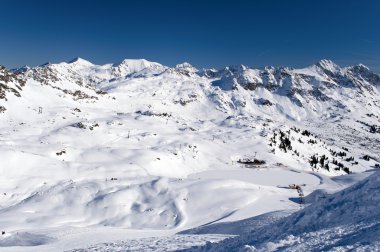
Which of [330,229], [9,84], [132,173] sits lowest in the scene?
[330,229]

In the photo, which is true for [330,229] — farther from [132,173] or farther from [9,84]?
[9,84]

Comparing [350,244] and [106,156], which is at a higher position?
[106,156]

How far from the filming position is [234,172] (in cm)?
10631

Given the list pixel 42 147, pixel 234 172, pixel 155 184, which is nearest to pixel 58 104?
pixel 42 147

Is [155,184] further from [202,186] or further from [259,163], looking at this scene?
[259,163]

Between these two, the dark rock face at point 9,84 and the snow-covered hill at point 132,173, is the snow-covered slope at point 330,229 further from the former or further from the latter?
the dark rock face at point 9,84

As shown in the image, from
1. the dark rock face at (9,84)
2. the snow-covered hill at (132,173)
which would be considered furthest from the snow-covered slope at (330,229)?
the dark rock face at (9,84)

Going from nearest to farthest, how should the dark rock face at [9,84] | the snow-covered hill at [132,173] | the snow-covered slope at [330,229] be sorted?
1. the snow-covered slope at [330,229]
2. the snow-covered hill at [132,173]
3. the dark rock face at [9,84]

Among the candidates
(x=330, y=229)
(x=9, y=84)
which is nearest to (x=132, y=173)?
(x=330, y=229)

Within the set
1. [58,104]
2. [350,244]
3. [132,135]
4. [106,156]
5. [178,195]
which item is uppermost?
[58,104]

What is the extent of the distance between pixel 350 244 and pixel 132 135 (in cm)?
12475

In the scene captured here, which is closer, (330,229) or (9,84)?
(330,229)

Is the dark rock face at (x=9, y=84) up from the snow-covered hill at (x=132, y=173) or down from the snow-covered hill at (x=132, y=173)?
up

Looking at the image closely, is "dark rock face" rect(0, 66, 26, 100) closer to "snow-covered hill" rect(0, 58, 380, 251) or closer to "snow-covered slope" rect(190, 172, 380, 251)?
"snow-covered hill" rect(0, 58, 380, 251)
